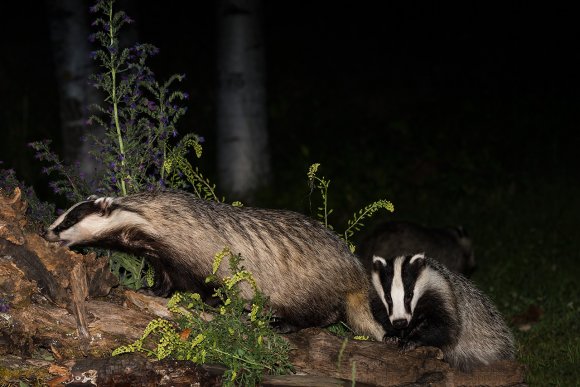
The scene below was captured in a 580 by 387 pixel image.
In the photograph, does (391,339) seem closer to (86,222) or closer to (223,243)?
(223,243)

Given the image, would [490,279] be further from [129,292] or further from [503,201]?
[129,292]

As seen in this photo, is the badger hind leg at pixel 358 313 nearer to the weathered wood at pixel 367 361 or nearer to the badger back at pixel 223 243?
the badger back at pixel 223 243

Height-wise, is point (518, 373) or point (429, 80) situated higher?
point (429, 80)

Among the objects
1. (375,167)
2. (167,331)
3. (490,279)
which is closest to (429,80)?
(375,167)

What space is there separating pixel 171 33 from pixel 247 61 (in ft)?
18.0

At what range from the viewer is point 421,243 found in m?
8.98

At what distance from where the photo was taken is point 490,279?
878 centimetres

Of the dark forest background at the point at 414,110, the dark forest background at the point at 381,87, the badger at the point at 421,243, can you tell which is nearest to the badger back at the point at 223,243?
the dark forest background at the point at 414,110

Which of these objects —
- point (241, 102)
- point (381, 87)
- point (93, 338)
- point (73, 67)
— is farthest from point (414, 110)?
point (93, 338)

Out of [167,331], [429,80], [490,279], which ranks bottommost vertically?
[490,279]

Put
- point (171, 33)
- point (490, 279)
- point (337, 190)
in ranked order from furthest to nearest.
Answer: point (171, 33) < point (337, 190) < point (490, 279)

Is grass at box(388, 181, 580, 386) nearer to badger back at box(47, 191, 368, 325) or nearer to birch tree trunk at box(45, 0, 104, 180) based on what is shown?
badger back at box(47, 191, 368, 325)

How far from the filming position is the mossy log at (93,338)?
435cm

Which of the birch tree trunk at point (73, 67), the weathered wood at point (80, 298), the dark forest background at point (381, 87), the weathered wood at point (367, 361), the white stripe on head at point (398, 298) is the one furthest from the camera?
the dark forest background at point (381, 87)
